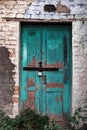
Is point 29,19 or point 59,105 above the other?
point 29,19

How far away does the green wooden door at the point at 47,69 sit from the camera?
27.3 ft

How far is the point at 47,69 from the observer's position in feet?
27.3

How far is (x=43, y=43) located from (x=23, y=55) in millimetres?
466

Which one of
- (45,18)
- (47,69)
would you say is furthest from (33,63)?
(45,18)

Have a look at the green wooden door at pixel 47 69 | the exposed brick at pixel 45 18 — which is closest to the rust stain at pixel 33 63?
the green wooden door at pixel 47 69

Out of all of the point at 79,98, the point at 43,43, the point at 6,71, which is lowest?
the point at 79,98

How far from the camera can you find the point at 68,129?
823cm

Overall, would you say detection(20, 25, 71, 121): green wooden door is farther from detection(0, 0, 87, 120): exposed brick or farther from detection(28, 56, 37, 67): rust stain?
detection(0, 0, 87, 120): exposed brick

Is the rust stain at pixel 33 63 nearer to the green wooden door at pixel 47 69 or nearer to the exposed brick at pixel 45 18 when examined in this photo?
the green wooden door at pixel 47 69

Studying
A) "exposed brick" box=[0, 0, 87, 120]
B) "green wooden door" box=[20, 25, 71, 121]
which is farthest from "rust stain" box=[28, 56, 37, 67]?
"exposed brick" box=[0, 0, 87, 120]

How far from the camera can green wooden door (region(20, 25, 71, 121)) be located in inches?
328

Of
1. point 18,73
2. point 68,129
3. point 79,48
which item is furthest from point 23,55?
point 68,129

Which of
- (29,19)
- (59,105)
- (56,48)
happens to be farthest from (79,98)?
(29,19)

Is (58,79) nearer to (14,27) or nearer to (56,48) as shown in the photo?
(56,48)
